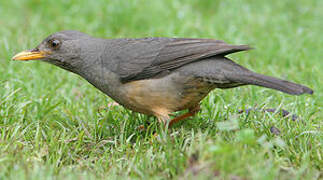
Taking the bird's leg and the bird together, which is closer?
the bird

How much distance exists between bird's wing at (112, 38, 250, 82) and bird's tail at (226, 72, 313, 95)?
0.35 meters

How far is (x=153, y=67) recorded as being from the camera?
505 cm

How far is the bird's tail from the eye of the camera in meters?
4.18

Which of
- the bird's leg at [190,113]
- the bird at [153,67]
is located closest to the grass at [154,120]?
the bird's leg at [190,113]

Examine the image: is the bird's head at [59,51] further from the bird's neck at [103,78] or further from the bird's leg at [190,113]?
the bird's leg at [190,113]

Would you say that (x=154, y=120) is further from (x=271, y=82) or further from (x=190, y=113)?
(x=271, y=82)

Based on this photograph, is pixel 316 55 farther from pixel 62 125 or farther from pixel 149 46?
pixel 62 125

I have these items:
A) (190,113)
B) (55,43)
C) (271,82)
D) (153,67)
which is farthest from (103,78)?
(271,82)

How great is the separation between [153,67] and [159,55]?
0.15 m

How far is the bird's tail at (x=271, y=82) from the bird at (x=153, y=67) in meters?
0.02

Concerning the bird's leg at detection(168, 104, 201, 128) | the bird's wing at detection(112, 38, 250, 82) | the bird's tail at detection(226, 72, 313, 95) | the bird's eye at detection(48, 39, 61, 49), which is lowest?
the bird's leg at detection(168, 104, 201, 128)

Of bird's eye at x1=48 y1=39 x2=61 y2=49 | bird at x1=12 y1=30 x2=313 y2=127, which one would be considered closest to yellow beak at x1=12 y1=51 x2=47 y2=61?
bird at x1=12 y1=30 x2=313 y2=127

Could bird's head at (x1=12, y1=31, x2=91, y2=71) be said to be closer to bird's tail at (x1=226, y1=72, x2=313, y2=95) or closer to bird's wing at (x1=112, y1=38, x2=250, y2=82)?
bird's wing at (x1=112, y1=38, x2=250, y2=82)

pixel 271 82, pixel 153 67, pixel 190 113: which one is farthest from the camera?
pixel 190 113
